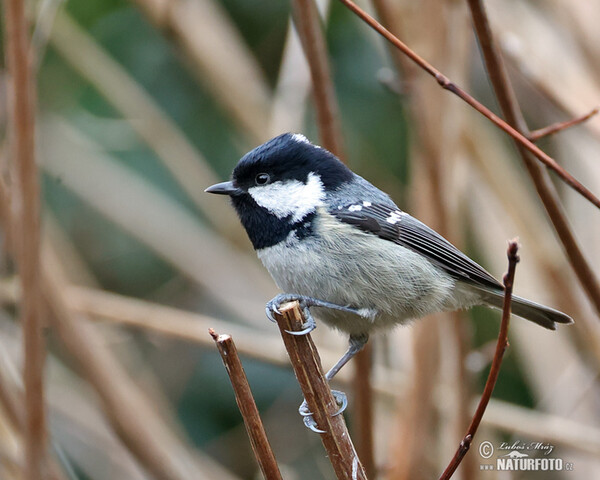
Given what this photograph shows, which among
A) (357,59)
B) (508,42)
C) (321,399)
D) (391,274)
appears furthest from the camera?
(357,59)

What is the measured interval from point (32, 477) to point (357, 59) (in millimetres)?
2931

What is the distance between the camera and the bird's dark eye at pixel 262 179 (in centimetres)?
220

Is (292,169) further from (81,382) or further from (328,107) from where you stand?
(81,382)

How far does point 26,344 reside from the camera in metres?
2.19

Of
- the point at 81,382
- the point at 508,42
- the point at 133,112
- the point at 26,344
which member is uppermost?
the point at 508,42

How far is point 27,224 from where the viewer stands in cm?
213

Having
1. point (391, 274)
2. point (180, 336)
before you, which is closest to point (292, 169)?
point (391, 274)

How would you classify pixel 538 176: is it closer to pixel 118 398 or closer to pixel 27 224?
pixel 27 224

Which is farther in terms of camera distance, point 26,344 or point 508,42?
point 508,42

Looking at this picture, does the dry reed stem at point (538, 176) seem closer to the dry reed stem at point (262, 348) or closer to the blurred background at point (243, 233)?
the blurred background at point (243, 233)

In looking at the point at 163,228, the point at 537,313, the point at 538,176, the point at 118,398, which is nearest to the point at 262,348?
the point at 118,398

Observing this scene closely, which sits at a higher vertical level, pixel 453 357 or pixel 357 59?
pixel 357 59

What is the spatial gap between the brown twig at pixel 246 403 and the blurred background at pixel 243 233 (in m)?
1.05

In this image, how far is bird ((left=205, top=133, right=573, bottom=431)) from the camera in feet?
6.70
